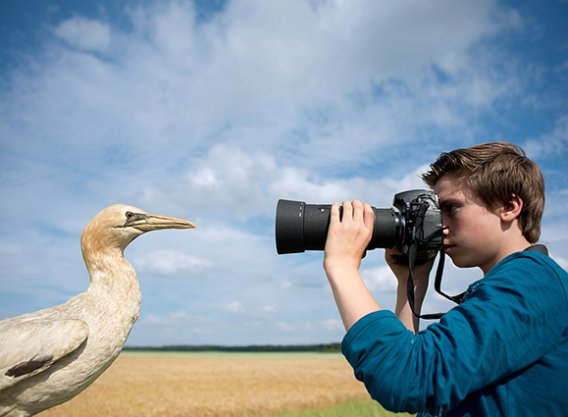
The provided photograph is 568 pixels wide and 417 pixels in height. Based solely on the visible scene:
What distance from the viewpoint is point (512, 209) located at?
167cm

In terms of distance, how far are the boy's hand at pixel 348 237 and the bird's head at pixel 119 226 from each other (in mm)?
2238

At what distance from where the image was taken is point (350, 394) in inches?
439

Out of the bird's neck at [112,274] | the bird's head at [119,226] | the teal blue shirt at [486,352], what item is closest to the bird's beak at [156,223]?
the bird's head at [119,226]

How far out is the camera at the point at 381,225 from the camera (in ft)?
5.65

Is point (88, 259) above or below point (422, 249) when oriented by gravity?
above

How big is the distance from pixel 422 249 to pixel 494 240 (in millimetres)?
Result: 265

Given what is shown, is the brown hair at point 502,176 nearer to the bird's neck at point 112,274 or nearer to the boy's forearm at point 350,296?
the boy's forearm at point 350,296

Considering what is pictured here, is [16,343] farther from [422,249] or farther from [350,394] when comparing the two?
[350,394]

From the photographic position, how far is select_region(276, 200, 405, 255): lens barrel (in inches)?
67.6

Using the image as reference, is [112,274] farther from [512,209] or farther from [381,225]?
[512,209]

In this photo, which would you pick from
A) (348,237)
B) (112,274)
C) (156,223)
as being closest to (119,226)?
(156,223)

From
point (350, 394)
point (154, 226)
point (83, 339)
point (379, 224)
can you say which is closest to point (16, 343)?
point (83, 339)

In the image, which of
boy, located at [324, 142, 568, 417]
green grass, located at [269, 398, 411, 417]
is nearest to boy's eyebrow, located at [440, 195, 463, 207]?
boy, located at [324, 142, 568, 417]

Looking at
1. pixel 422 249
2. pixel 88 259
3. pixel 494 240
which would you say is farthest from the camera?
pixel 88 259
